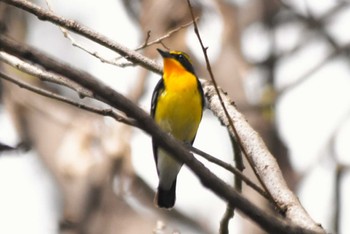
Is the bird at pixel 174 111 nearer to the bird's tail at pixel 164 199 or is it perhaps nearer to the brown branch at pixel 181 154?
the bird's tail at pixel 164 199

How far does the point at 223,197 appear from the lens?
1957mm

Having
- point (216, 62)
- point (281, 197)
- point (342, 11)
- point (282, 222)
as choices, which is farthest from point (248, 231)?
point (282, 222)

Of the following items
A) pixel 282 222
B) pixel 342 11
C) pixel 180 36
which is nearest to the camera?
pixel 282 222

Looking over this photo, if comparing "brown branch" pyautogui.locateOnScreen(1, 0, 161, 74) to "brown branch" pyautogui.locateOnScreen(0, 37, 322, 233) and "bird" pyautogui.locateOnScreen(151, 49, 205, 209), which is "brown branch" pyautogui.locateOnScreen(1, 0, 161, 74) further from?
"brown branch" pyautogui.locateOnScreen(0, 37, 322, 233)

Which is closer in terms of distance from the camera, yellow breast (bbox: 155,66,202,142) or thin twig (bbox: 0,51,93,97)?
thin twig (bbox: 0,51,93,97)

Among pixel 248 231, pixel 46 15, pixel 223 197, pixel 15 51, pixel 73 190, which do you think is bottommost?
pixel 223 197

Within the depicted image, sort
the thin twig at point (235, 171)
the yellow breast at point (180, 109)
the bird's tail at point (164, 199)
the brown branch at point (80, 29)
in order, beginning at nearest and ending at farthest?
the thin twig at point (235, 171), the brown branch at point (80, 29), the yellow breast at point (180, 109), the bird's tail at point (164, 199)

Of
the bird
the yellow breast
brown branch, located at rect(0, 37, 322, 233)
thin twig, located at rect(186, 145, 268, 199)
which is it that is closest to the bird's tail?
the bird

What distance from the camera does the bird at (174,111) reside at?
16.4 ft

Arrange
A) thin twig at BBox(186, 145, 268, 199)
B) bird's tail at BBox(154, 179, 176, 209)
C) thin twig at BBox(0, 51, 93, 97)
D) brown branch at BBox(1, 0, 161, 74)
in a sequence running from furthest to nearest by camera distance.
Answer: bird's tail at BBox(154, 179, 176, 209) < brown branch at BBox(1, 0, 161, 74) < thin twig at BBox(0, 51, 93, 97) < thin twig at BBox(186, 145, 268, 199)

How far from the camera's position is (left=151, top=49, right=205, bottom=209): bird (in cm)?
500

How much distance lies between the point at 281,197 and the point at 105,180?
16.0ft

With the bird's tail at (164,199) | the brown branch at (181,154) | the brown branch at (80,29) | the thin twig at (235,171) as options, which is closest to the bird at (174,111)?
the bird's tail at (164,199)

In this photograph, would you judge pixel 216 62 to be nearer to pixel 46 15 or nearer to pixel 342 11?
pixel 342 11
